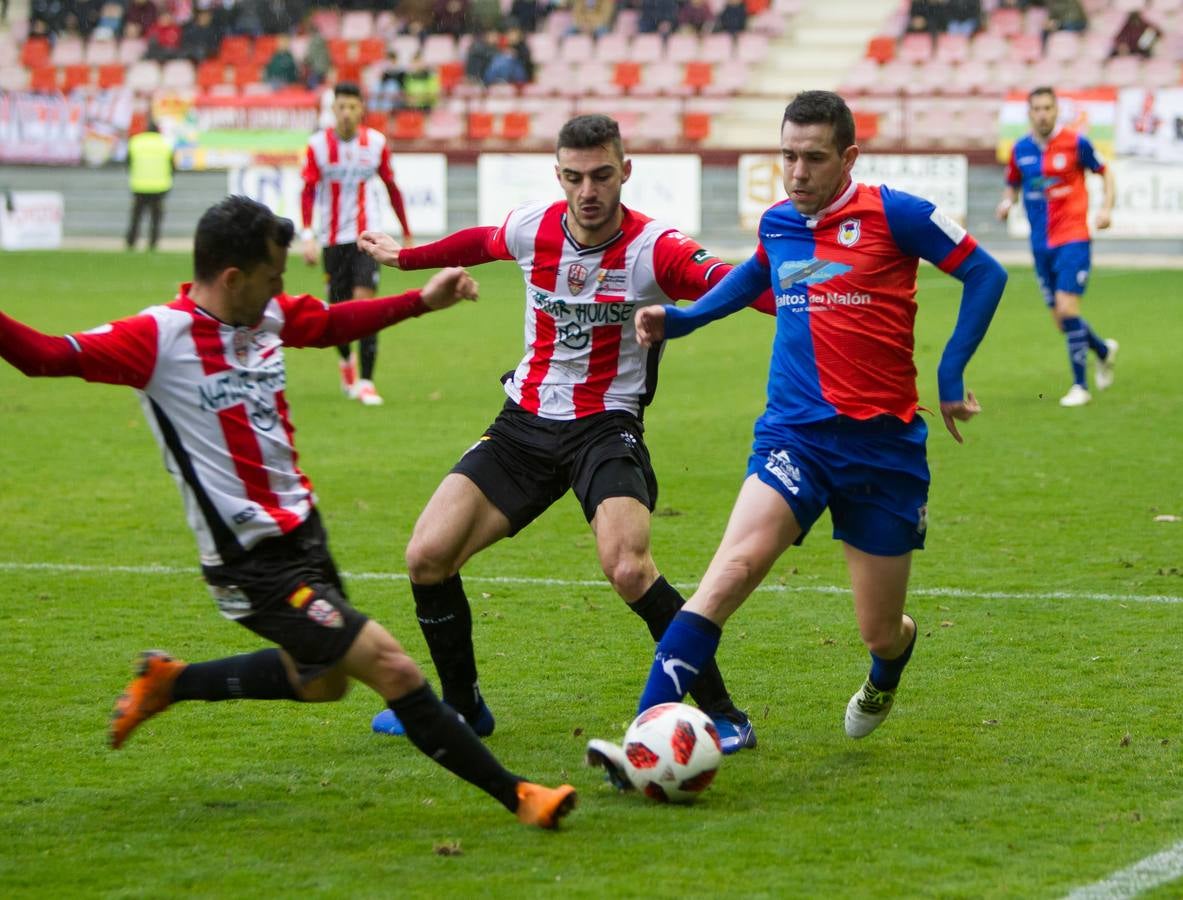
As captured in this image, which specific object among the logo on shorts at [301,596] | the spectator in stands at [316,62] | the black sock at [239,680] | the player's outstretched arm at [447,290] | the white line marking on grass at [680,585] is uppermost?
the spectator in stands at [316,62]

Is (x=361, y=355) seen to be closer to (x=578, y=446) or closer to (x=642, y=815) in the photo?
(x=578, y=446)

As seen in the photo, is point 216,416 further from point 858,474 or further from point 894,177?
point 894,177

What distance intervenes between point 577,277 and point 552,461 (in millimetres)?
589

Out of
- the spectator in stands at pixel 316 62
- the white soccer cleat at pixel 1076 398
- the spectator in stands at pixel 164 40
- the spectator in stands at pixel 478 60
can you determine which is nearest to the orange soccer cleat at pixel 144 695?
the white soccer cleat at pixel 1076 398

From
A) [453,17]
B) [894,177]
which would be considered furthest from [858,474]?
[453,17]

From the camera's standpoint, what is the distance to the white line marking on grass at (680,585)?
7.07 metres

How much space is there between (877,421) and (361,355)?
8.56 m

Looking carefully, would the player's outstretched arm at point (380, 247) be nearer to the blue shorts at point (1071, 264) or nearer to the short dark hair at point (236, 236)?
the short dark hair at point (236, 236)

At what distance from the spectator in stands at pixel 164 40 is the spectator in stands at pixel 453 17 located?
16.1 feet

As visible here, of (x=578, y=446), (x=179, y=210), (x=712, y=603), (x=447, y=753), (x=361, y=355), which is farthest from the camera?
(x=179, y=210)

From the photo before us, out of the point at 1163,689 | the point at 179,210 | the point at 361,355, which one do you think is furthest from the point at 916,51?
the point at 1163,689

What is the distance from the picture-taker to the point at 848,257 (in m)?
4.97

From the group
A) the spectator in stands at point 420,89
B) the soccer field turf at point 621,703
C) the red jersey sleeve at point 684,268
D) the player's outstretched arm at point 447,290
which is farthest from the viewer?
the spectator in stands at point 420,89

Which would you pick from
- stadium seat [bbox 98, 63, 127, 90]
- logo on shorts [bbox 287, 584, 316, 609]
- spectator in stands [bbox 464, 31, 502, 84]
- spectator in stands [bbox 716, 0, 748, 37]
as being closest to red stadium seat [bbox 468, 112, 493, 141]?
spectator in stands [bbox 464, 31, 502, 84]
